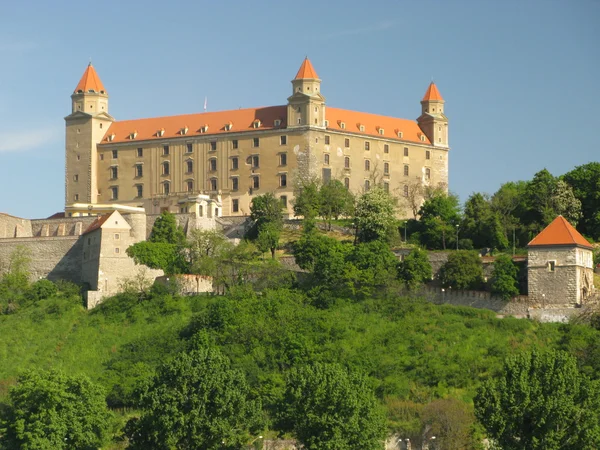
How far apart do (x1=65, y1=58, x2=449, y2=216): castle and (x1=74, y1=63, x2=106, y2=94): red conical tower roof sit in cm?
7

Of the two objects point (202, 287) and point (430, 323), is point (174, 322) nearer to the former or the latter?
point (202, 287)

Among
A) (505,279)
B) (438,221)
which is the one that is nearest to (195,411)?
(505,279)

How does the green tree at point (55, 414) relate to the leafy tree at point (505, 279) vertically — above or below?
below

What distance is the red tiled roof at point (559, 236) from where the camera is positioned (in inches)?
3204

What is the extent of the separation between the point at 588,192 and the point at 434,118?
65.6ft

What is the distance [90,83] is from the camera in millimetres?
108688

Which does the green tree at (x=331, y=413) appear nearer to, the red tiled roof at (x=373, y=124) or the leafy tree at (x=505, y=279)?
the leafy tree at (x=505, y=279)

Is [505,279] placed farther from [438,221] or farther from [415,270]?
[438,221]

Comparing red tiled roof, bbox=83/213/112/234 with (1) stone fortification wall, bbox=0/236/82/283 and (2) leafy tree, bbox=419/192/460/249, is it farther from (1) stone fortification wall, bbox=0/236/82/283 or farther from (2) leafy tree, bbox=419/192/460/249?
(2) leafy tree, bbox=419/192/460/249

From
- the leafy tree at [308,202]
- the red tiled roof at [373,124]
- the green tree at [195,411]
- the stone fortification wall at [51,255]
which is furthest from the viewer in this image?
the red tiled roof at [373,124]

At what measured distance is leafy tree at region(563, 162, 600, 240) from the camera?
299 feet

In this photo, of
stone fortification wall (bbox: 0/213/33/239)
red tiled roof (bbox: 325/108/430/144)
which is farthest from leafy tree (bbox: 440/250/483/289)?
stone fortification wall (bbox: 0/213/33/239)

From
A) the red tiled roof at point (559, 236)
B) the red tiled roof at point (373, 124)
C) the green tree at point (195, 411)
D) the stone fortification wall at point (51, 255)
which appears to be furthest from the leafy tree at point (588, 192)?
the green tree at point (195, 411)

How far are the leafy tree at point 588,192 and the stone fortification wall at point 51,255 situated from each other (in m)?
27.9
